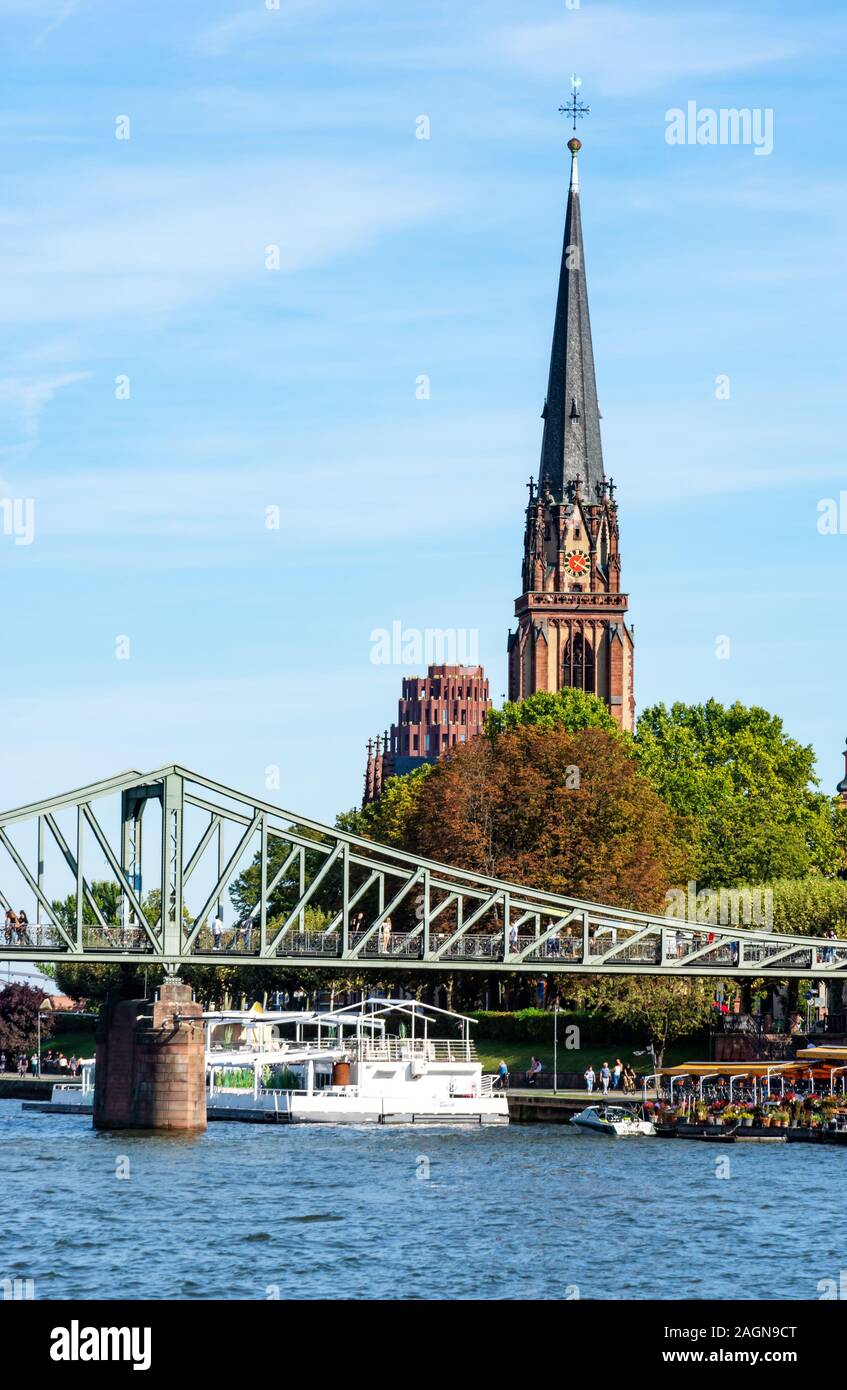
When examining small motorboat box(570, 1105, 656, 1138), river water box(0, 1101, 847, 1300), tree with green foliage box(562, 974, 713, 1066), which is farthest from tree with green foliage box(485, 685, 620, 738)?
river water box(0, 1101, 847, 1300)

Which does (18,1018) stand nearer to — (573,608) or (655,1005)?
(573,608)

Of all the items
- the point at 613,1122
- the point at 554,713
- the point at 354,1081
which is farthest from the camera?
the point at 554,713

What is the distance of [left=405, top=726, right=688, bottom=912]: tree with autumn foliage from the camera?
4454 inches

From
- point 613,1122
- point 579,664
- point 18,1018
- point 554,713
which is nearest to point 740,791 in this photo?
point 554,713

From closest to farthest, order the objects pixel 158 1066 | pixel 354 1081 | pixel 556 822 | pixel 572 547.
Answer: pixel 158 1066 < pixel 354 1081 < pixel 556 822 < pixel 572 547

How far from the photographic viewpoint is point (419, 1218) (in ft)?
185

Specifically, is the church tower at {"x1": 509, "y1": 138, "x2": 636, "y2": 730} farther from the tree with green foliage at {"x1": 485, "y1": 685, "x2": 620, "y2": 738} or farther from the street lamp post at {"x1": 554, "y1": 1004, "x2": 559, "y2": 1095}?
the street lamp post at {"x1": 554, "y1": 1004, "x2": 559, "y2": 1095}

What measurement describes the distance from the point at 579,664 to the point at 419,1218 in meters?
127

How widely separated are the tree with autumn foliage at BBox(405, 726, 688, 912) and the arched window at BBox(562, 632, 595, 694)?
2385 inches

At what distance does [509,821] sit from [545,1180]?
51.3 metres

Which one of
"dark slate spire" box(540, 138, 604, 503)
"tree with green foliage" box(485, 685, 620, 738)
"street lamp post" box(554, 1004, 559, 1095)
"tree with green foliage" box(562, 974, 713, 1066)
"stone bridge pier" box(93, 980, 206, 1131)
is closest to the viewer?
"stone bridge pier" box(93, 980, 206, 1131)
